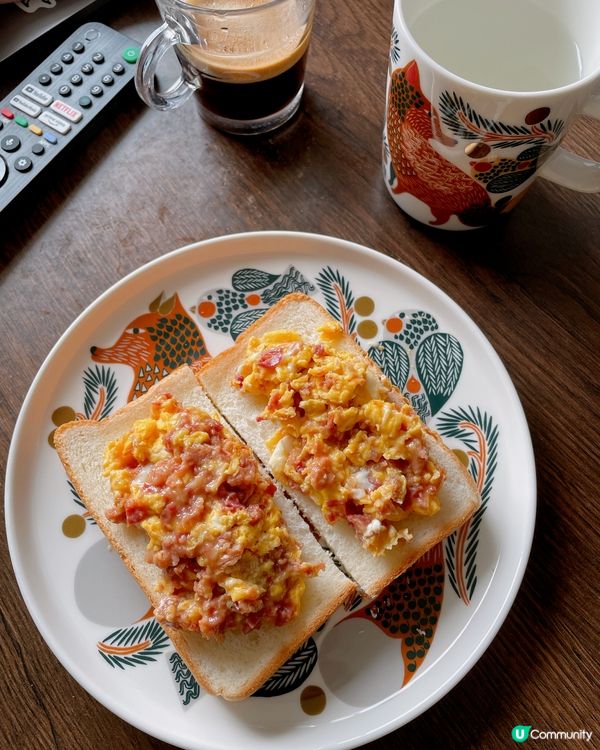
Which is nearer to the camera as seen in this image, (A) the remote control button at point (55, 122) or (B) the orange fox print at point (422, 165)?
(B) the orange fox print at point (422, 165)

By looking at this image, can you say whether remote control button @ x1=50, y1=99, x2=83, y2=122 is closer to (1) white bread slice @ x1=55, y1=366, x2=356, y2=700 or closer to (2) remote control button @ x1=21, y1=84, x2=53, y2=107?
(2) remote control button @ x1=21, y1=84, x2=53, y2=107

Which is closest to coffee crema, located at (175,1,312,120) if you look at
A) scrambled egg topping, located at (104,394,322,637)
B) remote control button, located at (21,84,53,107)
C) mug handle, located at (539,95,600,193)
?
remote control button, located at (21,84,53,107)

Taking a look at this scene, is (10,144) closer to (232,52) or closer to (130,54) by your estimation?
(130,54)

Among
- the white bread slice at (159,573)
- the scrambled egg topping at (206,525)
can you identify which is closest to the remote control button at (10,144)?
the white bread slice at (159,573)

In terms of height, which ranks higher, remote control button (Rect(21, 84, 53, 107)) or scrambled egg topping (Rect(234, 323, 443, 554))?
remote control button (Rect(21, 84, 53, 107))

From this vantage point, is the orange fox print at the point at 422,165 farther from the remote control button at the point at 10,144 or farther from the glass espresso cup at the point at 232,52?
the remote control button at the point at 10,144

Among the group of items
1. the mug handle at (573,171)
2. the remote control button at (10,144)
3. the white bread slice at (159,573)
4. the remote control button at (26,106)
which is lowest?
the white bread slice at (159,573)

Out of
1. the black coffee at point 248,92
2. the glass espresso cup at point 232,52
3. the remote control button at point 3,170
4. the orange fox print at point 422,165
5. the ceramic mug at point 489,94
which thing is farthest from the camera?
the remote control button at point 3,170
